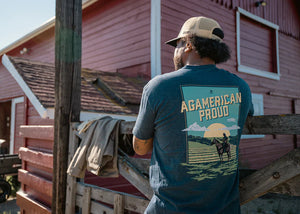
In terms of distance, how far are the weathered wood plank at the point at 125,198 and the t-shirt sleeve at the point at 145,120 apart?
116cm

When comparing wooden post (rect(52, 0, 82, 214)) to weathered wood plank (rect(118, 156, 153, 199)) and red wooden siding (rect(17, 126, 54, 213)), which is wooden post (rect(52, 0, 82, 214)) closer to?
red wooden siding (rect(17, 126, 54, 213))

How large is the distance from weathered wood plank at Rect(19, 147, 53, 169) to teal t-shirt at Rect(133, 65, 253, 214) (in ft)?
10.3

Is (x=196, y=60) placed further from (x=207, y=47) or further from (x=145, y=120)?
(x=145, y=120)

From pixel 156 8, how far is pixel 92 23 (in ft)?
9.92

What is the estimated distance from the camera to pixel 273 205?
19.9ft

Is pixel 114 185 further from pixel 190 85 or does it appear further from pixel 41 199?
pixel 190 85

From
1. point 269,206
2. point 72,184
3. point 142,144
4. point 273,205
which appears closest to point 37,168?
point 72,184

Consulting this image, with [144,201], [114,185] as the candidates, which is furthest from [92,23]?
[144,201]

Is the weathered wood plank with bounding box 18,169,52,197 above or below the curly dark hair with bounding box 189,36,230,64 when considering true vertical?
below

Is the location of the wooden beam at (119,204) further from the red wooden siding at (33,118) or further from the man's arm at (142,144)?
the red wooden siding at (33,118)

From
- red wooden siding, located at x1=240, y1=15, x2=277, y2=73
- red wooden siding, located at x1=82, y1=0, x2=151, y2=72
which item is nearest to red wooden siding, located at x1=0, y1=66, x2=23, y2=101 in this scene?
red wooden siding, located at x1=82, y1=0, x2=151, y2=72

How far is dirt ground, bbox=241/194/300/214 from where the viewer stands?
18.3 feet

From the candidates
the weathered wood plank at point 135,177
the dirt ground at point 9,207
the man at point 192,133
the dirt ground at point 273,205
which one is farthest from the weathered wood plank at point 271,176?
the dirt ground at point 9,207

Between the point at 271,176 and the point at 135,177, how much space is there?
1296 millimetres
